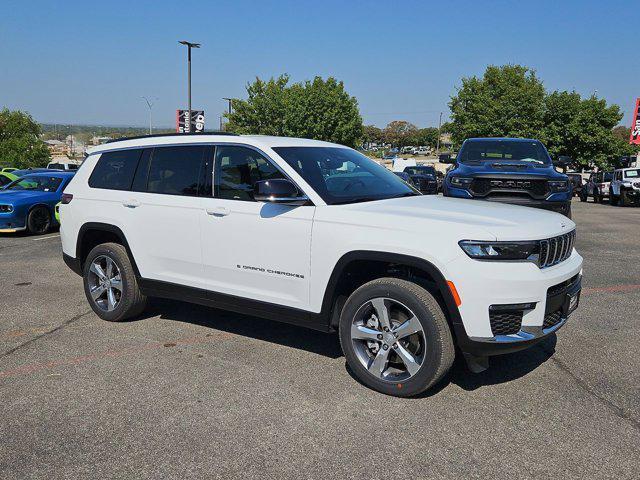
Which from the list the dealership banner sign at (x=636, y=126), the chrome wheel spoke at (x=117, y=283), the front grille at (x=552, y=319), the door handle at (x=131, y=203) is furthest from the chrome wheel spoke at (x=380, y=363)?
the dealership banner sign at (x=636, y=126)

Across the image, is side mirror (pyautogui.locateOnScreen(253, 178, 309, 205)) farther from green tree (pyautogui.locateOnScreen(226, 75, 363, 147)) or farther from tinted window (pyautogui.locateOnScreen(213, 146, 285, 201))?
green tree (pyautogui.locateOnScreen(226, 75, 363, 147))

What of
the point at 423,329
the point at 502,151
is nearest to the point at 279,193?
the point at 423,329

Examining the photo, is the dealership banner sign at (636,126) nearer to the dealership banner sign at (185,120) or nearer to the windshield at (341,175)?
the dealership banner sign at (185,120)

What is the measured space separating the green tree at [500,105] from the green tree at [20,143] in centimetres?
3932

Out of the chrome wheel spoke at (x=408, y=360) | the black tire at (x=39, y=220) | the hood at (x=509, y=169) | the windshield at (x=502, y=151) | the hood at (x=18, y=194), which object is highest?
the windshield at (x=502, y=151)

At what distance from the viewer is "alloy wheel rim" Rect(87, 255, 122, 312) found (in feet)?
17.8

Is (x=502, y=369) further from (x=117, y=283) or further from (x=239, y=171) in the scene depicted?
(x=117, y=283)

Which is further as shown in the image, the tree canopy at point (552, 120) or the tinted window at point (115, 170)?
the tree canopy at point (552, 120)

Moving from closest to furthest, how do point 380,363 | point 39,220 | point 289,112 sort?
point 380,363 → point 39,220 → point 289,112

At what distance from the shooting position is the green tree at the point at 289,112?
48281 mm

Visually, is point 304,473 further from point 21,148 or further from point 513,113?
point 21,148

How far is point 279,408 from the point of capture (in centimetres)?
364

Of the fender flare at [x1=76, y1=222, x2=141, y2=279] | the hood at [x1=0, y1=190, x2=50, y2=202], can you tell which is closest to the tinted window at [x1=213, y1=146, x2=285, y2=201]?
the fender flare at [x1=76, y1=222, x2=141, y2=279]

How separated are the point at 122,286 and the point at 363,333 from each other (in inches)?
103
